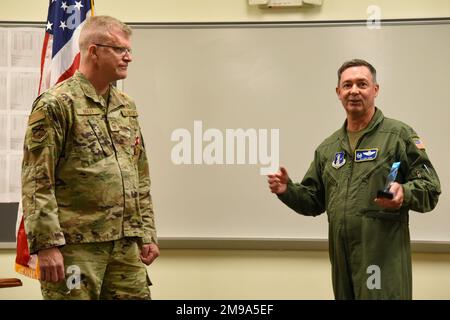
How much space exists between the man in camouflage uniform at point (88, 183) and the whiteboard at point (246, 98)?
4.14 ft

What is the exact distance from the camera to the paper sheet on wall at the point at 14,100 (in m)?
3.45

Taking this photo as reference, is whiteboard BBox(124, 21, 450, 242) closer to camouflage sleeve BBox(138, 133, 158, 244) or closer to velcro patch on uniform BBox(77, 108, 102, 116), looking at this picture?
camouflage sleeve BBox(138, 133, 158, 244)

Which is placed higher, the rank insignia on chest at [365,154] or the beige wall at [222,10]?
the beige wall at [222,10]

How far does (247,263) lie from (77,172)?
5.42ft

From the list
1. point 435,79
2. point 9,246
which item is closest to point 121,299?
point 9,246

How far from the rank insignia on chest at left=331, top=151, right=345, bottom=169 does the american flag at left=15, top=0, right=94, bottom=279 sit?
132 centimetres

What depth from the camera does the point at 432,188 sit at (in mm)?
2184

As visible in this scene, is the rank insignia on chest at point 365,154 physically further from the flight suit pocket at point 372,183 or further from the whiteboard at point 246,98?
the whiteboard at point 246,98

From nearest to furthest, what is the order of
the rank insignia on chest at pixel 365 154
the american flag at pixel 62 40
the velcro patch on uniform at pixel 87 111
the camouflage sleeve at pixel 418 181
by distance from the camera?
the velcro patch on uniform at pixel 87 111, the camouflage sleeve at pixel 418 181, the rank insignia on chest at pixel 365 154, the american flag at pixel 62 40

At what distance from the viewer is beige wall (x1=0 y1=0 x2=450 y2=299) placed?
3.35 meters

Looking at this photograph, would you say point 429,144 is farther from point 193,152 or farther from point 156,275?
point 156,275

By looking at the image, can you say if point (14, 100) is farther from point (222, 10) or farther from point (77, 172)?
point (77, 172)

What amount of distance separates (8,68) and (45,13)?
1.26 ft

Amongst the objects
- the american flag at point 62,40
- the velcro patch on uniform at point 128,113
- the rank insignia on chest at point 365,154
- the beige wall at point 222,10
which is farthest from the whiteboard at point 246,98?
the velcro patch on uniform at point 128,113
